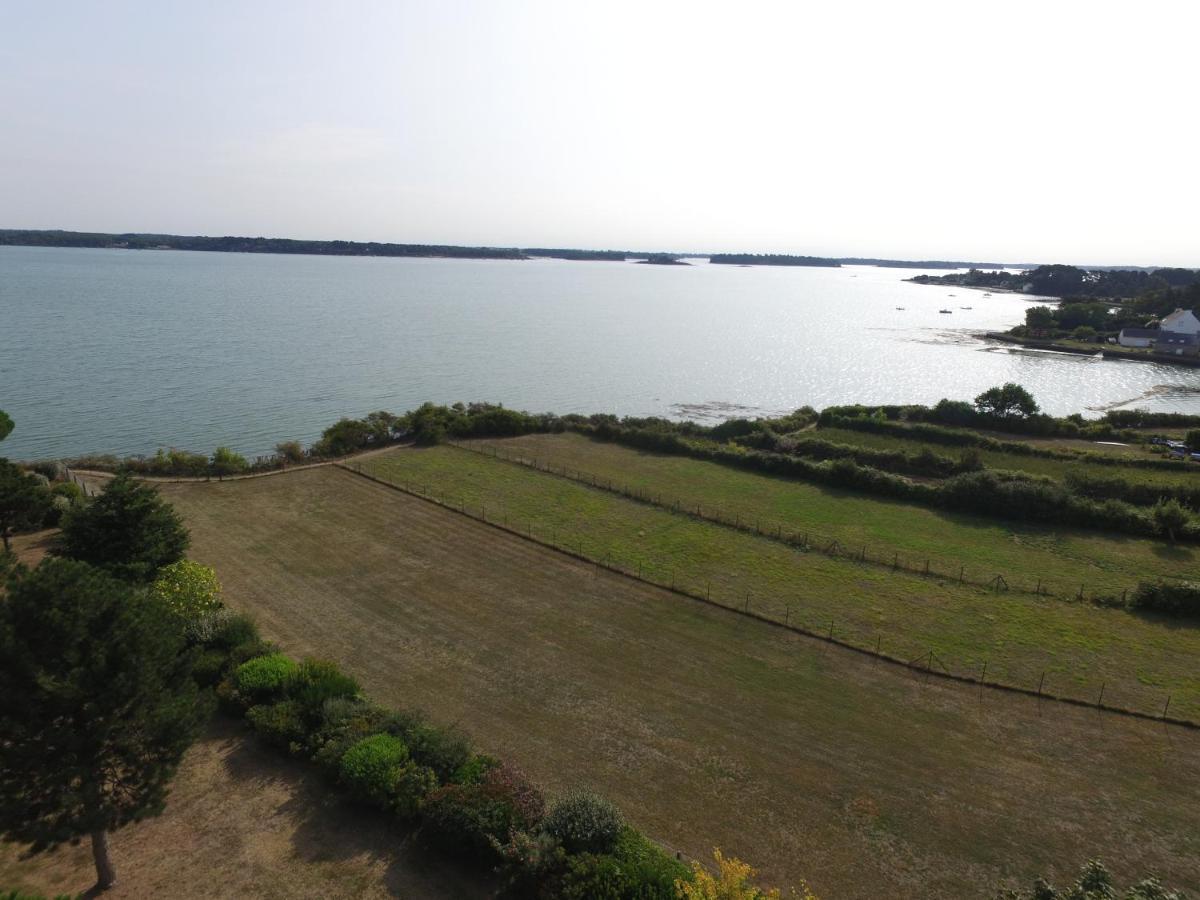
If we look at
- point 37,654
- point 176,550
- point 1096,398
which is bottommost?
point 1096,398

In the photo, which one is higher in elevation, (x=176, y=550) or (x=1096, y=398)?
(x=176, y=550)

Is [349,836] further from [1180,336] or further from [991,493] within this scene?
[1180,336]

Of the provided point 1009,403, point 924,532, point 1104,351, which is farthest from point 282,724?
point 1104,351

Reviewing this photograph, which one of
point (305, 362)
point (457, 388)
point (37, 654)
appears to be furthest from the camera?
point (305, 362)

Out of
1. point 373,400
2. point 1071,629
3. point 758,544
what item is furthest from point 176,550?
point 373,400

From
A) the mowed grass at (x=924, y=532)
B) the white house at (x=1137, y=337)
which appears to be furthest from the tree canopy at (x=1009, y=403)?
the white house at (x=1137, y=337)

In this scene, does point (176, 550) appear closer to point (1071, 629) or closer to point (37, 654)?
point (37, 654)

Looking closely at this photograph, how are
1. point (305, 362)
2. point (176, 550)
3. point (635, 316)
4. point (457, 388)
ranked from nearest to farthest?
point (176, 550), point (457, 388), point (305, 362), point (635, 316)

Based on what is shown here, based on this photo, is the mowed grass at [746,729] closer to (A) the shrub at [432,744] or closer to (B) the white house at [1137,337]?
(A) the shrub at [432,744]
